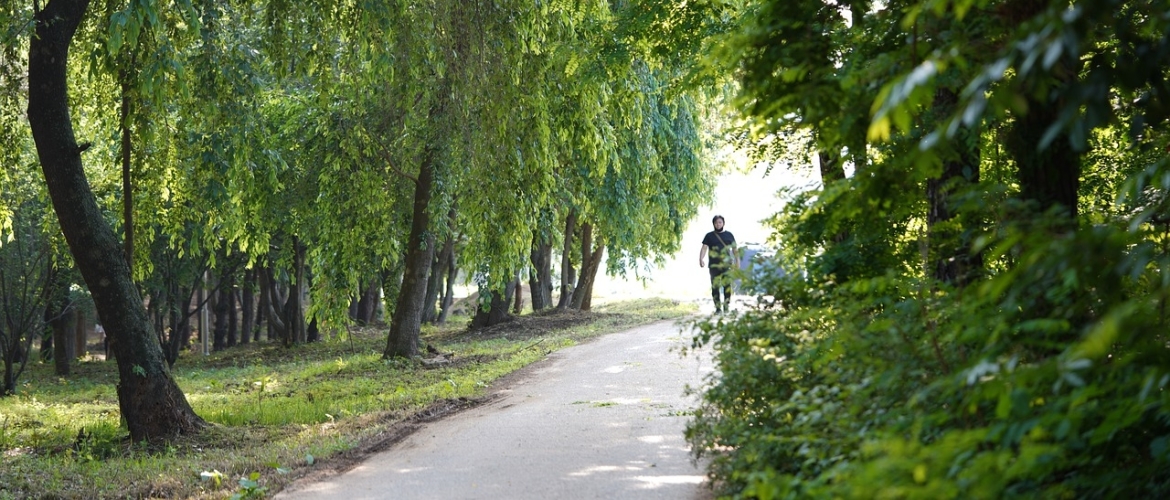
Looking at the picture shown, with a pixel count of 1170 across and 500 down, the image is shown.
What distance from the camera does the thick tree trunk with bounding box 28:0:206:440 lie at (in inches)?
404

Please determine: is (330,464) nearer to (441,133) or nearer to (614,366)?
(614,366)

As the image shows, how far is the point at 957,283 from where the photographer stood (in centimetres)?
520

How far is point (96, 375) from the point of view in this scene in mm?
24703

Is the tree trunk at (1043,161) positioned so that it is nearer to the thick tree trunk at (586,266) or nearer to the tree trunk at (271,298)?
the thick tree trunk at (586,266)

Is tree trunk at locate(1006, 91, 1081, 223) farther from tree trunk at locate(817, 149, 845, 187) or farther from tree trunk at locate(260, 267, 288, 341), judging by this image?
tree trunk at locate(260, 267, 288, 341)

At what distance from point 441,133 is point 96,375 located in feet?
45.7

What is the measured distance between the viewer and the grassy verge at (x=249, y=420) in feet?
27.1

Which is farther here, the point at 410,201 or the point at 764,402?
the point at 410,201

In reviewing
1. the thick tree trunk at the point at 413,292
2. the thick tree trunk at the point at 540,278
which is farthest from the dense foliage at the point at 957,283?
the thick tree trunk at the point at 540,278

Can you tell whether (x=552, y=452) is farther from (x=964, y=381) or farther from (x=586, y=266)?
(x=586, y=266)

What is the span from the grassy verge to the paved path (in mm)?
577

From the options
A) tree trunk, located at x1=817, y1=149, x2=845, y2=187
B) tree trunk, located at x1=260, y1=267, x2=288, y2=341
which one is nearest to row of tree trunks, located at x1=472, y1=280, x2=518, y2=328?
tree trunk, located at x1=260, y1=267, x2=288, y2=341

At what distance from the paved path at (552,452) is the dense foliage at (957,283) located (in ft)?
3.02

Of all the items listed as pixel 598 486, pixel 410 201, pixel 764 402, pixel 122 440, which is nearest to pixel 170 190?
pixel 122 440
